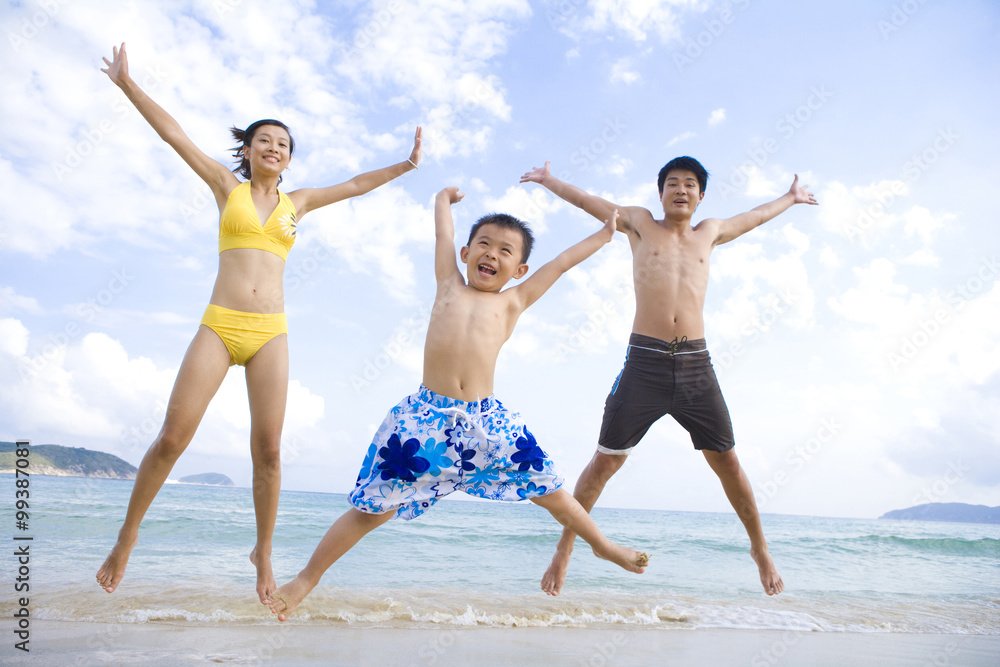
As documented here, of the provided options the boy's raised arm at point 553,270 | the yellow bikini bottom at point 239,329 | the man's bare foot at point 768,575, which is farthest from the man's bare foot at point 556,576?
the yellow bikini bottom at point 239,329

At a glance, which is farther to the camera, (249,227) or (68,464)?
(68,464)

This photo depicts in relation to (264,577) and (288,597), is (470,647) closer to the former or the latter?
(264,577)

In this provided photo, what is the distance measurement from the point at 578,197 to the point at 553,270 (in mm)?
953

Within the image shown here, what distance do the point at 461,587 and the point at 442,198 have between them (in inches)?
249

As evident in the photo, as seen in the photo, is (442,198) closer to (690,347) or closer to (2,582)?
(690,347)

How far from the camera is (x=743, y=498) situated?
4.38 metres

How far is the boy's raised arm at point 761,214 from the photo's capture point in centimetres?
467

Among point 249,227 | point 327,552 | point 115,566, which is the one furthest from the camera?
point 249,227

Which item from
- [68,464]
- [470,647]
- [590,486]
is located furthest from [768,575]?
[68,464]

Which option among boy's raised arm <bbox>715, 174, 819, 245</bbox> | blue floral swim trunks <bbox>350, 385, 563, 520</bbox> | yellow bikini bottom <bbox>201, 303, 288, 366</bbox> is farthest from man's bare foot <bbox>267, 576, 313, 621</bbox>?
boy's raised arm <bbox>715, 174, 819, 245</bbox>

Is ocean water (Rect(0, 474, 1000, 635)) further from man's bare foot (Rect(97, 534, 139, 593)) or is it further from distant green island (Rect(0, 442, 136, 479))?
distant green island (Rect(0, 442, 136, 479))

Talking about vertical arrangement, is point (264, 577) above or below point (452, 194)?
below

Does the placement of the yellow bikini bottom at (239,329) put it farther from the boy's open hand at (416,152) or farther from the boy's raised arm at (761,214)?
the boy's raised arm at (761,214)

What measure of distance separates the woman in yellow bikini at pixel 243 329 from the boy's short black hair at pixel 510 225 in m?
1.10
